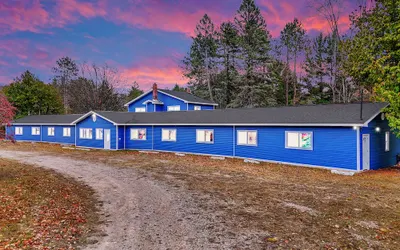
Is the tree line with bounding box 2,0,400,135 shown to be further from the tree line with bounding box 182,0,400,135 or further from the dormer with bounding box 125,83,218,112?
the dormer with bounding box 125,83,218,112

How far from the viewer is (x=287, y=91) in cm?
4950

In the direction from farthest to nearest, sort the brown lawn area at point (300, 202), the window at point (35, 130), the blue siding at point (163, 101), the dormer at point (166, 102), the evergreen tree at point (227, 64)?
1. the evergreen tree at point (227, 64)
2. the window at point (35, 130)
3. the blue siding at point (163, 101)
4. the dormer at point (166, 102)
5. the brown lawn area at point (300, 202)

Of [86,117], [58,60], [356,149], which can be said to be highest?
[58,60]

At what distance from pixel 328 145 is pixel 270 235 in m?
12.5

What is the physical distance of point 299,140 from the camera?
19141 millimetres

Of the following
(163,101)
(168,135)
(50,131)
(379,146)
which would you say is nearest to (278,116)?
(379,146)

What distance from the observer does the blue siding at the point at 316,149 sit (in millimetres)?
16750

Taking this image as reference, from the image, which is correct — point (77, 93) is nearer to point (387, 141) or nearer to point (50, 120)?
point (50, 120)

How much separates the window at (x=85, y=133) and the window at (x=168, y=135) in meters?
10.6

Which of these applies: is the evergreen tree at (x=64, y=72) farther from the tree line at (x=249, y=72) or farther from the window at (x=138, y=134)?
the window at (x=138, y=134)

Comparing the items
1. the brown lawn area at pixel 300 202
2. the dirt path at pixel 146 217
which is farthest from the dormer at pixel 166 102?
the dirt path at pixel 146 217

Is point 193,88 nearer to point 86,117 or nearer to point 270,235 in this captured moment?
point 86,117

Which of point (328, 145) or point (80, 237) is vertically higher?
point (328, 145)

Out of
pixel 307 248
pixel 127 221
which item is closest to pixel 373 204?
pixel 307 248
